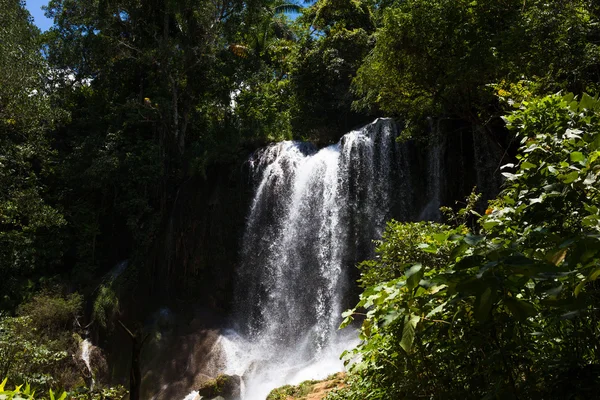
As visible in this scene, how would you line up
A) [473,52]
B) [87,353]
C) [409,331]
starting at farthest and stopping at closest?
1. [87,353]
2. [473,52]
3. [409,331]

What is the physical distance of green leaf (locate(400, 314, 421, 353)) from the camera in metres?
1.51

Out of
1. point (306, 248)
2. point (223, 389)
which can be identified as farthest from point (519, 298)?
point (306, 248)

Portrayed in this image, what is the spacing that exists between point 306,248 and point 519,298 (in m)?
11.4

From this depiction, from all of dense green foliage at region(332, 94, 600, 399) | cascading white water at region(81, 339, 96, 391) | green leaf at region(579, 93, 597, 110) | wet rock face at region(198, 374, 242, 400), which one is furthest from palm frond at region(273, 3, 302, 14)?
green leaf at region(579, 93, 597, 110)

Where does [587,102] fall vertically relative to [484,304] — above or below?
above

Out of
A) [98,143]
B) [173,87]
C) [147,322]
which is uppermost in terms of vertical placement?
[173,87]

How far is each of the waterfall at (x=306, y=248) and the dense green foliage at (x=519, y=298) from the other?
29.5 feet

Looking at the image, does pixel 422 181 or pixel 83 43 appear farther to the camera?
pixel 83 43

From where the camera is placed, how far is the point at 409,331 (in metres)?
1.55

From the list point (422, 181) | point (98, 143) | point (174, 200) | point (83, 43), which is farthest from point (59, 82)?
point (422, 181)

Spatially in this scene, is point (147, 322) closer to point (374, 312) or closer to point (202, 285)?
point (202, 285)

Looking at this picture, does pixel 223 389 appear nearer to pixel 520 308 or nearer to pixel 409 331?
pixel 409 331

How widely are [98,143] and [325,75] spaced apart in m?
9.35

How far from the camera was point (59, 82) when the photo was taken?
1777 centimetres
